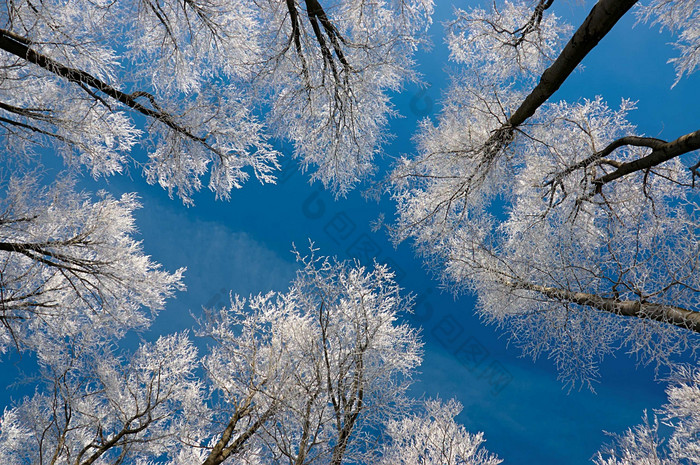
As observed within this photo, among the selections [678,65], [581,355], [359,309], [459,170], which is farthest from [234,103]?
[678,65]

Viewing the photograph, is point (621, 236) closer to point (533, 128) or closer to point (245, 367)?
point (533, 128)

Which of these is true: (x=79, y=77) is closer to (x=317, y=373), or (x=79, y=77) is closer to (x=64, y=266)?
(x=64, y=266)

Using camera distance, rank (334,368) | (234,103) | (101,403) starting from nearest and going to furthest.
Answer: (234,103) → (334,368) → (101,403)

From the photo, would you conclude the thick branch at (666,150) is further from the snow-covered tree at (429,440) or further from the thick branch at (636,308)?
the snow-covered tree at (429,440)

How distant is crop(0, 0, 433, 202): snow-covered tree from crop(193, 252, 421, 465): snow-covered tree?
2219mm

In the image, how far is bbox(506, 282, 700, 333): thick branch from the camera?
3.97 m

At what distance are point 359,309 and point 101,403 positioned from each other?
9.21 m

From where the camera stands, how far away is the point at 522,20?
5.93 metres

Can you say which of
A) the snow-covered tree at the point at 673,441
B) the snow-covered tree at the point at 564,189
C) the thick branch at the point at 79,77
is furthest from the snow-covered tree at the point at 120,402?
the snow-covered tree at the point at 673,441

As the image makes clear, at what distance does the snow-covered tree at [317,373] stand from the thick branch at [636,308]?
3.16 m

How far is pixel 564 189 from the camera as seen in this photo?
18.1ft

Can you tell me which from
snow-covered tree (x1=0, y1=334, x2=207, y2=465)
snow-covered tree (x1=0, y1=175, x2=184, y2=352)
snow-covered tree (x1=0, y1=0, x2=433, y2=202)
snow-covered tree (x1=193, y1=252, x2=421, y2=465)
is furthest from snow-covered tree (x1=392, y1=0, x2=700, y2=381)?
snow-covered tree (x1=0, y1=334, x2=207, y2=465)

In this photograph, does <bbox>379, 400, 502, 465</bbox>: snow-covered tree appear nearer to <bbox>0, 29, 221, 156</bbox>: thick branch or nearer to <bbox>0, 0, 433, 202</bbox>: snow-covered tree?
<bbox>0, 0, 433, 202</bbox>: snow-covered tree

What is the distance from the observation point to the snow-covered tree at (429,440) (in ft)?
30.3
